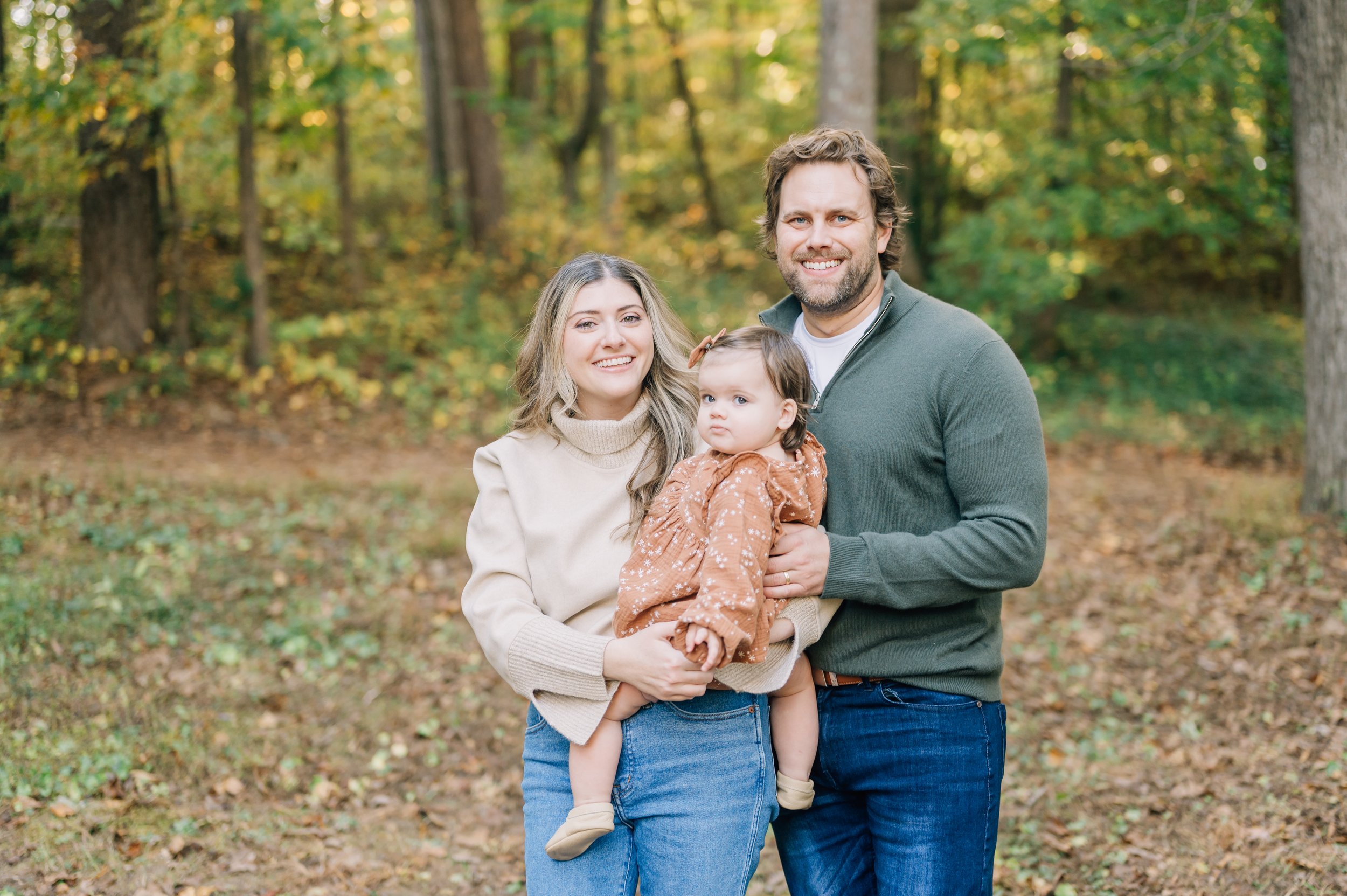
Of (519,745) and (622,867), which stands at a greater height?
(622,867)

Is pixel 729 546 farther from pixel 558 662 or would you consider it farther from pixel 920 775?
pixel 920 775

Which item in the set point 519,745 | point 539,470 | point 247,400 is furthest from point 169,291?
point 539,470

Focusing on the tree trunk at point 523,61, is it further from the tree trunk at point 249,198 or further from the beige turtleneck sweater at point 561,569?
the beige turtleneck sweater at point 561,569

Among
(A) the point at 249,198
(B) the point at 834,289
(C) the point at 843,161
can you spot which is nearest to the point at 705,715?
(B) the point at 834,289

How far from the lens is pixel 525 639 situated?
241cm

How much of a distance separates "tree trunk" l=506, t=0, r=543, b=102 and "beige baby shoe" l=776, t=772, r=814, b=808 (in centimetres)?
1586

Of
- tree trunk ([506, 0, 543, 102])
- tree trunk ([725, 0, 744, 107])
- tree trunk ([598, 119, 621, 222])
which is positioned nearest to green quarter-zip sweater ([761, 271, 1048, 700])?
tree trunk ([598, 119, 621, 222])

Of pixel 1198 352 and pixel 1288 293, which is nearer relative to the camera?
pixel 1198 352

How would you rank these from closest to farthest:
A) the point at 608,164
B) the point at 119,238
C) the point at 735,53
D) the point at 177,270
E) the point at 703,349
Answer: the point at 703,349 → the point at 119,238 → the point at 177,270 → the point at 608,164 → the point at 735,53

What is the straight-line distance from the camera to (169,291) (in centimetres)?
1114

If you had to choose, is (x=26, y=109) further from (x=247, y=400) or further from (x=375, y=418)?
(x=375, y=418)

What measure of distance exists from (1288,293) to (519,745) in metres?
17.9

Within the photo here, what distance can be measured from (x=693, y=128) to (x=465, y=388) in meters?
8.69

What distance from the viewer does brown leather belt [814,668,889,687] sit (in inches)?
103
